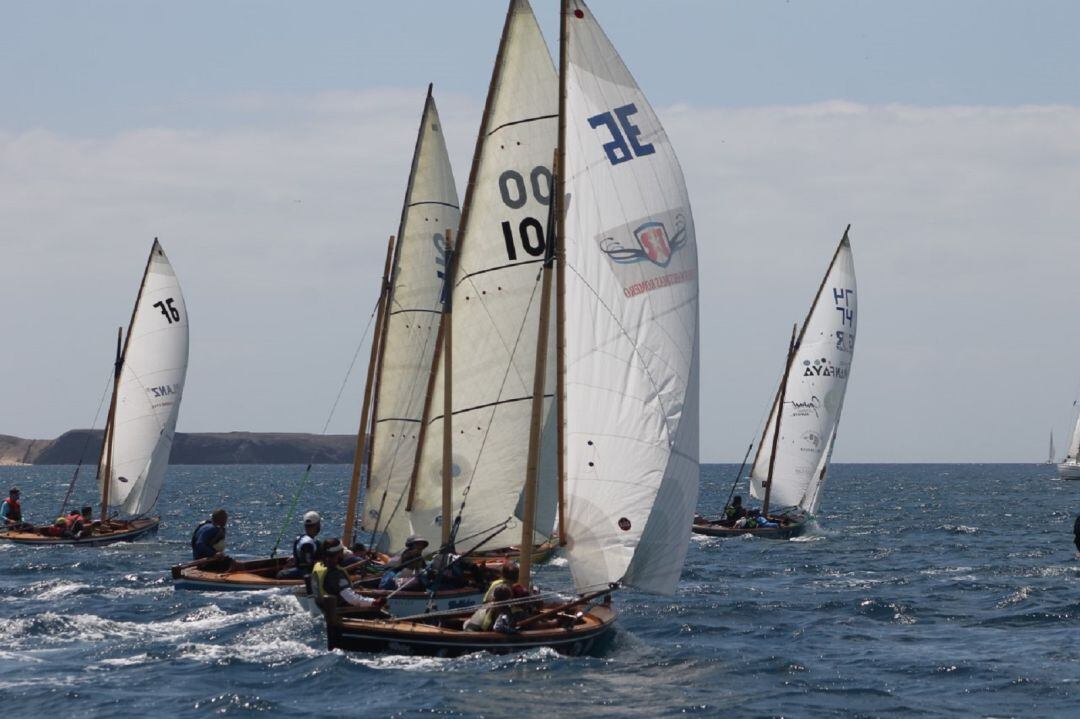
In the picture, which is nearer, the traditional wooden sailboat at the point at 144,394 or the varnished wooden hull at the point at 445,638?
the varnished wooden hull at the point at 445,638

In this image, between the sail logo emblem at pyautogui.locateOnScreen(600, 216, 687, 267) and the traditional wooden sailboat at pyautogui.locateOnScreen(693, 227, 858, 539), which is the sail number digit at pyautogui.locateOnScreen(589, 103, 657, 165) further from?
the traditional wooden sailboat at pyautogui.locateOnScreen(693, 227, 858, 539)

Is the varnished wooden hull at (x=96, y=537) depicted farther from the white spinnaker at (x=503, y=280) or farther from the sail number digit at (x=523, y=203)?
the sail number digit at (x=523, y=203)

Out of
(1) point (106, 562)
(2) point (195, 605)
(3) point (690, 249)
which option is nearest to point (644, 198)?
(3) point (690, 249)

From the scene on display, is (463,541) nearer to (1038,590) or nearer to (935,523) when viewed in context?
(1038,590)

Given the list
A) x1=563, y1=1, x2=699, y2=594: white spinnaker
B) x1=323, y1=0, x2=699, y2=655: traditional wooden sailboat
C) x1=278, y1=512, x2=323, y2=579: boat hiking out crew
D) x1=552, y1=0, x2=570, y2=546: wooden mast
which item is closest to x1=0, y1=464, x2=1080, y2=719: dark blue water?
x1=278, y1=512, x2=323, y2=579: boat hiking out crew

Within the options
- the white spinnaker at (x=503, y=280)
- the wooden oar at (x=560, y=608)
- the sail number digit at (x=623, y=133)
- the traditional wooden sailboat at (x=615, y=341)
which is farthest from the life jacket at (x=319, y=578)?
the sail number digit at (x=623, y=133)

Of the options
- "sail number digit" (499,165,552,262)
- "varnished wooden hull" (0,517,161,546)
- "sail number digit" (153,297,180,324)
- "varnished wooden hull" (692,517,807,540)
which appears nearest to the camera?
"sail number digit" (499,165,552,262)

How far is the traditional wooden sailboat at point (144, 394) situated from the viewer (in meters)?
47.8

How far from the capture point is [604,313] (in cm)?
2247

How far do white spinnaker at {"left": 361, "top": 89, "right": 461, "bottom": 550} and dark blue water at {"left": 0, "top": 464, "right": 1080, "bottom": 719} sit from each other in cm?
470

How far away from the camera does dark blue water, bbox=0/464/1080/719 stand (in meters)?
20.1

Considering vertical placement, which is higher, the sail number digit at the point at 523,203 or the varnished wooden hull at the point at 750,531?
the sail number digit at the point at 523,203

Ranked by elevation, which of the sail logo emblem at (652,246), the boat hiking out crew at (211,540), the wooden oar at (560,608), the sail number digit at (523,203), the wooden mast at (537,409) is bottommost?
the wooden oar at (560,608)

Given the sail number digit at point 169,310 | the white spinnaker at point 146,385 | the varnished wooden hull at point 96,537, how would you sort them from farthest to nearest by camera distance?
the sail number digit at point 169,310 < the white spinnaker at point 146,385 < the varnished wooden hull at point 96,537
